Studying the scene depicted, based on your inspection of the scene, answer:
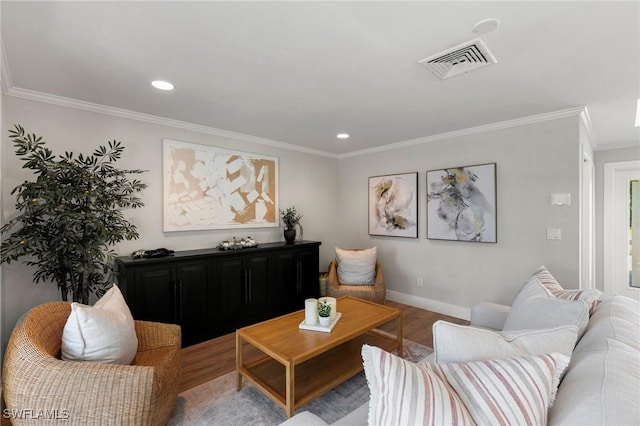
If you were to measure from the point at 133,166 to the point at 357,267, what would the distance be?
114 inches

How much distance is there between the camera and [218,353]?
2.85m

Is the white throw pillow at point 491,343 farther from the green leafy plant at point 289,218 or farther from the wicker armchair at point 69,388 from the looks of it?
the green leafy plant at point 289,218

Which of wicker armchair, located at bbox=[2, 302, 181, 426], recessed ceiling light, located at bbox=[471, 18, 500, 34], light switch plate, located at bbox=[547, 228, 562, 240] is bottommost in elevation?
wicker armchair, located at bbox=[2, 302, 181, 426]

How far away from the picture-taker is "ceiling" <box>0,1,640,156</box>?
1506 mm

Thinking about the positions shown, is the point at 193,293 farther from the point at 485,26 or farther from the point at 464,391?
the point at 485,26

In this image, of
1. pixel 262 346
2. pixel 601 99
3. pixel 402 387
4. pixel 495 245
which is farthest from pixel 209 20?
pixel 495 245

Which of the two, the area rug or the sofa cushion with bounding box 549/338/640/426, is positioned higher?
the sofa cushion with bounding box 549/338/640/426

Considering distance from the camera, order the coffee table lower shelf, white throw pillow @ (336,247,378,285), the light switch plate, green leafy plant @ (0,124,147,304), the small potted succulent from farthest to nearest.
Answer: white throw pillow @ (336,247,378,285)
the light switch plate
the small potted succulent
green leafy plant @ (0,124,147,304)
the coffee table lower shelf

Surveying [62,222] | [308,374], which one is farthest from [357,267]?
[62,222]

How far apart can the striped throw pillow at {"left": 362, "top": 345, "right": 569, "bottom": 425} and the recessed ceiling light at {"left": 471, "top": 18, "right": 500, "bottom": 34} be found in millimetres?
1612

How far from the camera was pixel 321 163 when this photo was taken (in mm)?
4926

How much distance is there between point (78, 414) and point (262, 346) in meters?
0.97

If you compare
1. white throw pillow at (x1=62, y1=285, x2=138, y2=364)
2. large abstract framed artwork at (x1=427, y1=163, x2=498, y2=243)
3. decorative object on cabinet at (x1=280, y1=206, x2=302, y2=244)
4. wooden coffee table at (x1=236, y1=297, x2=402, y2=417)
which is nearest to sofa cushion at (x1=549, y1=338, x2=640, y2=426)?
wooden coffee table at (x1=236, y1=297, x2=402, y2=417)

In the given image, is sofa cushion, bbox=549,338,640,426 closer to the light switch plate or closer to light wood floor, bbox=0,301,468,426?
light wood floor, bbox=0,301,468,426
